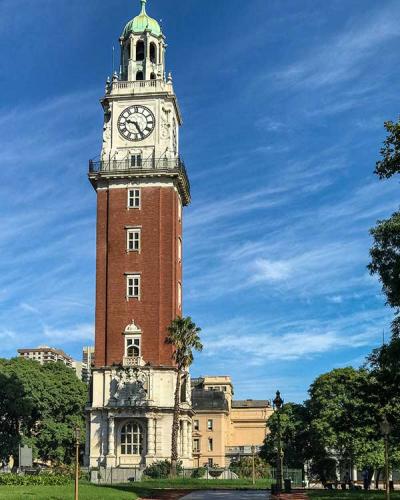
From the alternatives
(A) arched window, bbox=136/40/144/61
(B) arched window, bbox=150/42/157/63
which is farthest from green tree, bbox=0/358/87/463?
(B) arched window, bbox=150/42/157/63

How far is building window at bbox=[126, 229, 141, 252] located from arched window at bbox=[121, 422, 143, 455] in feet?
50.4

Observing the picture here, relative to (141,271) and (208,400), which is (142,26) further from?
(208,400)

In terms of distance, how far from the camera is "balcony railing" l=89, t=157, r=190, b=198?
71.4 m

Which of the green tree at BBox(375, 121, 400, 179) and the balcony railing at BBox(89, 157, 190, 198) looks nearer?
the green tree at BBox(375, 121, 400, 179)

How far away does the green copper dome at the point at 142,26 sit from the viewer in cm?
7744

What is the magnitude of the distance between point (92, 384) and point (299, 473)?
19.7 m

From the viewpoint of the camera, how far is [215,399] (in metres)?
116

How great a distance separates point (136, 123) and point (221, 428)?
54.2m

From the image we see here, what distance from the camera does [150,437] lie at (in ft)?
215

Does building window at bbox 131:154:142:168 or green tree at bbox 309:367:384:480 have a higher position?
building window at bbox 131:154:142:168

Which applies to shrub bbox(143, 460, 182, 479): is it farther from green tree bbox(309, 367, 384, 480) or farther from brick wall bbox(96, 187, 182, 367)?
green tree bbox(309, 367, 384, 480)

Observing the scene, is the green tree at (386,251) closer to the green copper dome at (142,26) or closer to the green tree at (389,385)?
the green tree at (389,385)

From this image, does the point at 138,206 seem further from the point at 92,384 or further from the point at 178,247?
the point at 92,384

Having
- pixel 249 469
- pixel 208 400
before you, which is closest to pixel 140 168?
pixel 249 469
